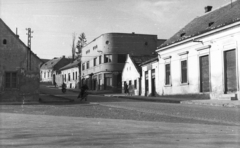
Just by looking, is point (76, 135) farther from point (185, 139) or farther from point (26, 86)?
point (26, 86)

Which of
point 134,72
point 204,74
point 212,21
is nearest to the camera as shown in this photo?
point 204,74

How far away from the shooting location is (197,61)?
25.6 meters

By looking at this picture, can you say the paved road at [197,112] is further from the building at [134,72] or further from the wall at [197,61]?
the building at [134,72]

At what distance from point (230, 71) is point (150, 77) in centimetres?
1340

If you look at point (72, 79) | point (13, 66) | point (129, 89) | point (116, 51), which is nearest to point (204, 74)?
point (13, 66)

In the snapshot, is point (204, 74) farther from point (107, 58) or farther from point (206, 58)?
point (107, 58)

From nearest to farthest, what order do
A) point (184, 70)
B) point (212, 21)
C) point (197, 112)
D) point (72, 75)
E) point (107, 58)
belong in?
1. point (197, 112)
2. point (212, 21)
3. point (184, 70)
4. point (107, 58)
5. point (72, 75)

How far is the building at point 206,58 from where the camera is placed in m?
21.8

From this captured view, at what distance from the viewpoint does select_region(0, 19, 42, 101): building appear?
2211cm

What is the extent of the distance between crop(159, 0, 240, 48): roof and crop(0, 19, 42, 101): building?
13.2 m

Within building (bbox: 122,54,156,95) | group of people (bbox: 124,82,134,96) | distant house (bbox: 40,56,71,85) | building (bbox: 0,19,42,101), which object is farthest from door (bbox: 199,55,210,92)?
distant house (bbox: 40,56,71,85)

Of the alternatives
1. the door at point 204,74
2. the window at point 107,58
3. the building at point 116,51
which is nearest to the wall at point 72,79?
the building at point 116,51

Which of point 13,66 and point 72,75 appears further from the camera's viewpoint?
point 72,75

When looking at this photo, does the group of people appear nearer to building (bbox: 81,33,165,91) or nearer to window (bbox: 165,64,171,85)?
building (bbox: 81,33,165,91)
